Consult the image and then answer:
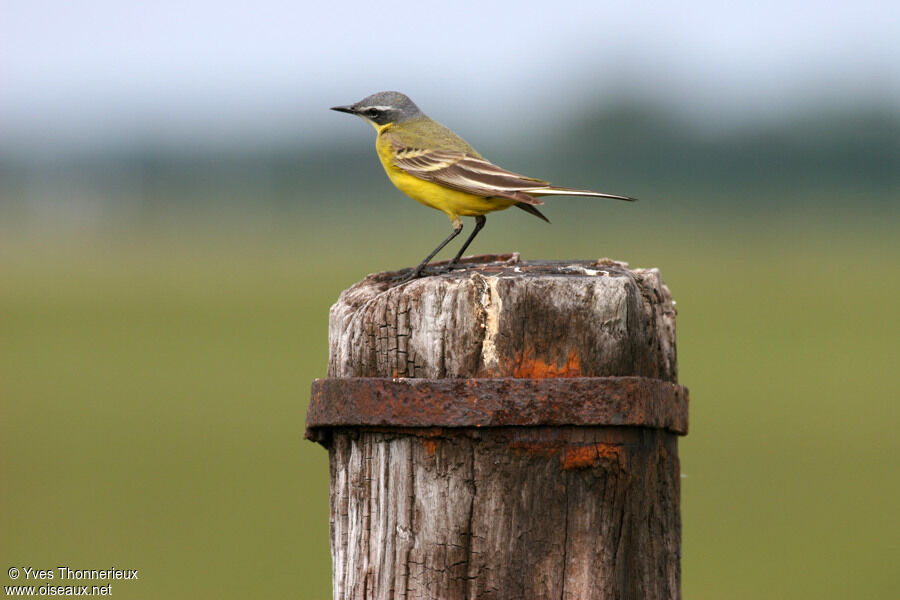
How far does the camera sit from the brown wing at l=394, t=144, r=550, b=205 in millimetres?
6219

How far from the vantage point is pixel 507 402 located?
3.44m

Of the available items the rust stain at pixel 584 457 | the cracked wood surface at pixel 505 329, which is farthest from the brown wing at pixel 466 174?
the rust stain at pixel 584 457

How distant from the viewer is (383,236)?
42781 millimetres

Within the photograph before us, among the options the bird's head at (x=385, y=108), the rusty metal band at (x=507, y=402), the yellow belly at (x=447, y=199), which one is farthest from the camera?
the bird's head at (x=385, y=108)

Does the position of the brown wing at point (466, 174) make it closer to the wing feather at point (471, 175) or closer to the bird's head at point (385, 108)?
the wing feather at point (471, 175)

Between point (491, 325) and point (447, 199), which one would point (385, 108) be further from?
point (491, 325)

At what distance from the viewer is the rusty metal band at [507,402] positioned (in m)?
3.45

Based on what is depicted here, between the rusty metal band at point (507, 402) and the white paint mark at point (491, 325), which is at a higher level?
the white paint mark at point (491, 325)

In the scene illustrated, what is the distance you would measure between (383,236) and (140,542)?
2962cm

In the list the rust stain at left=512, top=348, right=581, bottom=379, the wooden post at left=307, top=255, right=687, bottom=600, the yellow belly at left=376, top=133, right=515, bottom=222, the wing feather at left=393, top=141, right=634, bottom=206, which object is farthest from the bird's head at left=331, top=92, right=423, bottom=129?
the rust stain at left=512, top=348, right=581, bottom=379

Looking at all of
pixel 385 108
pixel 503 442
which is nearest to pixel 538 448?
pixel 503 442

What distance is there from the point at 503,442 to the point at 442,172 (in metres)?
3.44

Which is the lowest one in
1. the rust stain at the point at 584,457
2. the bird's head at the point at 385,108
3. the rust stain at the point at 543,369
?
the rust stain at the point at 584,457

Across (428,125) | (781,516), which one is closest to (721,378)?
(781,516)
